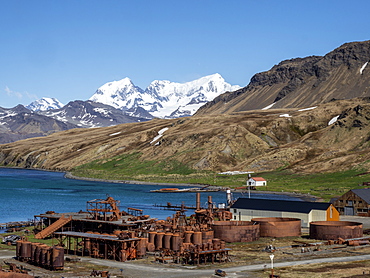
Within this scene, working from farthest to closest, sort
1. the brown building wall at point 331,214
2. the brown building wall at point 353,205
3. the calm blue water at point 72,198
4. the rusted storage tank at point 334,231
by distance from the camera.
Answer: the calm blue water at point 72,198 < the brown building wall at point 353,205 < the brown building wall at point 331,214 < the rusted storage tank at point 334,231

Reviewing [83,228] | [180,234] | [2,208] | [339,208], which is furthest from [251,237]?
[2,208]

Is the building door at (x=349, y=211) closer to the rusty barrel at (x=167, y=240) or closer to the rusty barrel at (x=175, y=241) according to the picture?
the rusty barrel at (x=175, y=241)

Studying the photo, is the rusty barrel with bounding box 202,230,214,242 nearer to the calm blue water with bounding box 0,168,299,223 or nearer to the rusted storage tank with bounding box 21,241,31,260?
the rusted storage tank with bounding box 21,241,31,260

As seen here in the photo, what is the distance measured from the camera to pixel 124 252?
6925cm

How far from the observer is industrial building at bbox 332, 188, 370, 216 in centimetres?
11269

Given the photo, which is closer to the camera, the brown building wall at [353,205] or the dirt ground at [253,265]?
the dirt ground at [253,265]

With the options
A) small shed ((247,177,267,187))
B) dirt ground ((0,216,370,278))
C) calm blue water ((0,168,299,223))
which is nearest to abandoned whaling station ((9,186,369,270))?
dirt ground ((0,216,370,278))

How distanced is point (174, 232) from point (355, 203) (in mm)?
46656

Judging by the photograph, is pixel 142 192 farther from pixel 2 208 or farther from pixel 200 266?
pixel 200 266

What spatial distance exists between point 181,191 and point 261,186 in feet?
79.3

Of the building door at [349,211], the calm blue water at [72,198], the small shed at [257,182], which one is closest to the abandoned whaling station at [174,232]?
the building door at [349,211]

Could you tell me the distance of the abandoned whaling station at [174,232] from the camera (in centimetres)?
6794

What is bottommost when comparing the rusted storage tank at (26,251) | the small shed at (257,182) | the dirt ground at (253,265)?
the dirt ground at (253,265)

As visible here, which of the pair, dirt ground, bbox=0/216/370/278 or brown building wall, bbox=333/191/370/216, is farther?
brown building wall, bbox=333/191/370/216
